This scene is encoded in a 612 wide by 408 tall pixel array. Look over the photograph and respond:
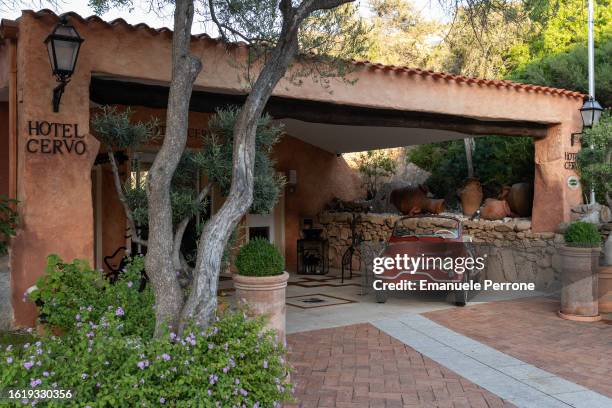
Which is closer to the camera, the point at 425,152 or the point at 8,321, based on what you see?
the point at 8,321

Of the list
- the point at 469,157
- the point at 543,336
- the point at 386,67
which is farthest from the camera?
the point at 469,157

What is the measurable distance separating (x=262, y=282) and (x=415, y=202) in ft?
22.7

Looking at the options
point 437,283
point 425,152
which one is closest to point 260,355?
point 437,283

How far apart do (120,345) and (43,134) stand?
260 cm

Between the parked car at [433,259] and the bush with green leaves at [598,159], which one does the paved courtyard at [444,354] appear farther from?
the bush with green leaves at [598,159]

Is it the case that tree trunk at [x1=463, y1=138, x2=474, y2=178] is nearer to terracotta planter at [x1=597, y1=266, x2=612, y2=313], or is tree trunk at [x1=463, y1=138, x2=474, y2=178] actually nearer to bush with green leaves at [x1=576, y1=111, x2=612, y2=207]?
bush with green leaves at [x1=576, y1=111, x2=612, y2=207]

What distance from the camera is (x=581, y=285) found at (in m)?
6.78

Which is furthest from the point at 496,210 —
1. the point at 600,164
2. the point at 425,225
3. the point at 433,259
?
the point at 433,259

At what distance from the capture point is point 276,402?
348cm

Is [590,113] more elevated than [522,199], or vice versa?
[590,113]

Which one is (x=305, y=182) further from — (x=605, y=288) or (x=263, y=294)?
(x=263, y=294)

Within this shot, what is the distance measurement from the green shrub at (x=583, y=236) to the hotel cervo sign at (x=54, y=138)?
5.86 m

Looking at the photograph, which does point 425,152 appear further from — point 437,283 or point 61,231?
point 61,231

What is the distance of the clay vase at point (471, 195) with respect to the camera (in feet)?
34.0
